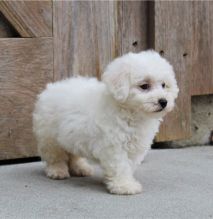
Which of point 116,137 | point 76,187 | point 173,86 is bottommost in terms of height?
point 76,187

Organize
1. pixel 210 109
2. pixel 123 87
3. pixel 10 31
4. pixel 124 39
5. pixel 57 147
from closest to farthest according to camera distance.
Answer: pixel 123 87 < pixel 57 147 < pixel 10 31 < pixel 124 39 < pixel 210 109

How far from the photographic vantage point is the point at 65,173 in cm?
517

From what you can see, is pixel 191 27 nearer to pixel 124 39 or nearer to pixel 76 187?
pixel 124 39

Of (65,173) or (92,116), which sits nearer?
(92,116)

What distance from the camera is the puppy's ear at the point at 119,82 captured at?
4422 millimetres

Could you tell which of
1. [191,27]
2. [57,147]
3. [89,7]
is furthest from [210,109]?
[57,147]

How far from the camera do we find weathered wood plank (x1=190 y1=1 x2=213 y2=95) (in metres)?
6.43

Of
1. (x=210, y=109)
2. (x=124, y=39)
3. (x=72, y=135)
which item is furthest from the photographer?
(x=210, y=109)

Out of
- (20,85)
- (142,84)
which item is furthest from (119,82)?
(20,85)

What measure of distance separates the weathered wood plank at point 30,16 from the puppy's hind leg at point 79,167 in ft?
3.90

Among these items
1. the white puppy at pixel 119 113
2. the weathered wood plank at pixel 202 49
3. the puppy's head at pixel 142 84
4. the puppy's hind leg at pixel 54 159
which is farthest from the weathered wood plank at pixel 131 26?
the puppy's head at pixel 142 84

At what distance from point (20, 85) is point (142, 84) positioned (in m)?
1.54

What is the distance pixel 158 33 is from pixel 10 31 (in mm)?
1514

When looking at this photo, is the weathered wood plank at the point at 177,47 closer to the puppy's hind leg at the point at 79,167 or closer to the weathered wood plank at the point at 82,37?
the weathered wood plank at the point at 82,37
